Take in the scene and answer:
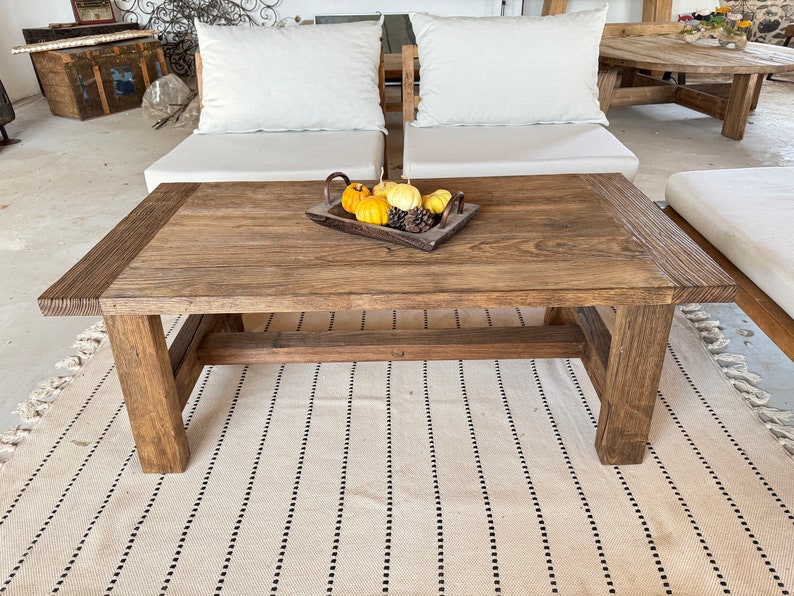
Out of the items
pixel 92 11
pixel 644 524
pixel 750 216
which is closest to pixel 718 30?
pixel 750 216

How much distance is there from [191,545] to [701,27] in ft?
13.2

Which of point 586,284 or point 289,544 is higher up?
point 586,284

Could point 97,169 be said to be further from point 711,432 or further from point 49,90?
point 711,432

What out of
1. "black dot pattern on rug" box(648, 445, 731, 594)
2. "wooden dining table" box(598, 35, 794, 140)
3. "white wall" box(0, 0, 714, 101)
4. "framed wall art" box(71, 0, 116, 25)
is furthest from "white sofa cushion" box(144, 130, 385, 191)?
"framed wall art" box(71, 0, 116, 25)

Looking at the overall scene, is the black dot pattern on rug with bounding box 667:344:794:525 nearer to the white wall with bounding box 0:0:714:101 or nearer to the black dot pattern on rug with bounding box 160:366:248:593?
the black dot pattern on rug with bounding box 160:366:248:593

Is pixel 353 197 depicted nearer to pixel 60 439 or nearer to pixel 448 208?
pixel 448 208

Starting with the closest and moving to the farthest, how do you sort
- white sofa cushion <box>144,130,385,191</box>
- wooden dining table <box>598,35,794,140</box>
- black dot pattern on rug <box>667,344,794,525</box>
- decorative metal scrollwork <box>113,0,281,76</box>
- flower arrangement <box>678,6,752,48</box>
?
black dot pattern on rug <box>667,344,794,525</box> → white sofa cushion <box>144,130,385,191</box> → wooden dining table <box>598,35,794,140</box> → flower arrangement <box>678,6,752,48</box> → decorative metal scrollwork <box>113,0,281,76</box>

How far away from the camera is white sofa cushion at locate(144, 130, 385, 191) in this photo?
1.98 metres

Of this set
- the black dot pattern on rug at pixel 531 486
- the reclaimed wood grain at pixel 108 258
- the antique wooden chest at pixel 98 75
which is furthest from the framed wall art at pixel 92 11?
the black dot pattern on rug at pixel 531 486

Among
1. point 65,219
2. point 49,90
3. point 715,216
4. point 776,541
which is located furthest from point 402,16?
point 776,541

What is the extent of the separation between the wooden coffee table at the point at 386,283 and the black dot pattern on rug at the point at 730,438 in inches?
9.9

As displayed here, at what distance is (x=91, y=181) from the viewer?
3152 mm

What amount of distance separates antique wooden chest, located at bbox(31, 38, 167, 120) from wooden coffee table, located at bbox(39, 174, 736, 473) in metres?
3.13

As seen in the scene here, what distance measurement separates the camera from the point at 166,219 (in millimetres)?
1468
